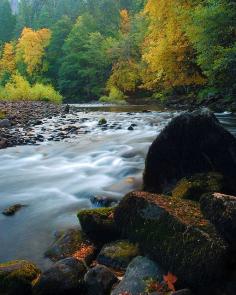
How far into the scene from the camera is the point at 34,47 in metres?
56.2

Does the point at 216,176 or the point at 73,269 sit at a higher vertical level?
the point at 216,176

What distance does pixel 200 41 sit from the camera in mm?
17109

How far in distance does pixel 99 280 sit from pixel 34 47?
55.8 m

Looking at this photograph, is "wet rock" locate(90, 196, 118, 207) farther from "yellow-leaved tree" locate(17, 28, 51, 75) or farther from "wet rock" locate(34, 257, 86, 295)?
"yellow-leaved tree" locate(17, 28, 51, 75)

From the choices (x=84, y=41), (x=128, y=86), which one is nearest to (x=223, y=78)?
(x=128, y=86)

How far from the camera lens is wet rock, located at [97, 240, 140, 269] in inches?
165

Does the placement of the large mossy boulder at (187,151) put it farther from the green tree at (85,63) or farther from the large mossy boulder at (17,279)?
the green tree at (85,63)

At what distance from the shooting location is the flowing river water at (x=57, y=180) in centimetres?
538

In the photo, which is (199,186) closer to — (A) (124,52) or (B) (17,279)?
(B) (17,279)

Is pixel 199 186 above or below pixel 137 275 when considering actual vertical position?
above

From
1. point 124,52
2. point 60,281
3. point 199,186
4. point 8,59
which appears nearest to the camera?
point 60,281

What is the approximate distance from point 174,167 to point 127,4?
60.3 m

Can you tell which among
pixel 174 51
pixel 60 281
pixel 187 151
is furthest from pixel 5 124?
pixel 174 51

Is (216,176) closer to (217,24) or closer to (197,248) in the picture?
(197,248)
